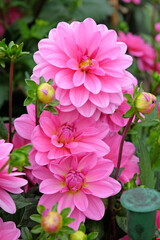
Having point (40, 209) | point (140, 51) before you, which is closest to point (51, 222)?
point (40, 209)

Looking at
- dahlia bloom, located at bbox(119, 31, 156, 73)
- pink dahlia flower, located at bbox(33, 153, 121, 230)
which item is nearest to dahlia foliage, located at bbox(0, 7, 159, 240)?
pink dahlia flower, located at bbox(33, 153, 121, 230)

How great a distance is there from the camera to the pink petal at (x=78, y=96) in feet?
1.56

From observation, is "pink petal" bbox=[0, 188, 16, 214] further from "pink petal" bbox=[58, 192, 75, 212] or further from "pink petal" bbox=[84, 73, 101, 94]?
"pink petal" bbox=[84, 73, 101, 94]

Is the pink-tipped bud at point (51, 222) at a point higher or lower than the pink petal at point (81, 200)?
higher

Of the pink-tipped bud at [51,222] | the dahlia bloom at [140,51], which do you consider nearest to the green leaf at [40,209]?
the pink-tipped bud at [51,222]

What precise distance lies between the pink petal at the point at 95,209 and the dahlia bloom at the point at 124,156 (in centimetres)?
8

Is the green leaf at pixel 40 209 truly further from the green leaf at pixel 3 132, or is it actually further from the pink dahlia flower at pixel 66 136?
the green leaf at pixel 3 132

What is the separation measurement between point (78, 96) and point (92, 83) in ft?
0.09

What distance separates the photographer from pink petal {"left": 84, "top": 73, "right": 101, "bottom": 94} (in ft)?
1.60

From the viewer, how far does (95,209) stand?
0.48 meters

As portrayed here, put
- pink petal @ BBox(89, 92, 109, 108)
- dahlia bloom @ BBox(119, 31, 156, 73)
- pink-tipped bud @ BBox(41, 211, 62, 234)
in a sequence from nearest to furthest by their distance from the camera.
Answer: pink-tipped bud @ BBox(41, 211, 62, 234) < pink petal @ BBox(89, 92, 109, 108) < dahlia bloom @ BBox(119, 31, 156, 73)

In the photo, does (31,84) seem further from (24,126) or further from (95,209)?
(95,209)

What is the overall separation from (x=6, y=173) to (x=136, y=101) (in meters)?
0.17

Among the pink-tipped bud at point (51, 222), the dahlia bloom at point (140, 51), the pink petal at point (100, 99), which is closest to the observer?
the pink-tipped bud at point (51, 222)
